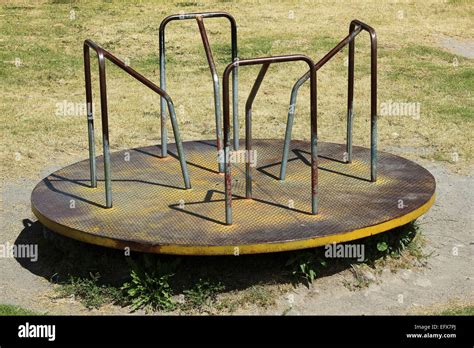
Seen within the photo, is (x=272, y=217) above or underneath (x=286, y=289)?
above

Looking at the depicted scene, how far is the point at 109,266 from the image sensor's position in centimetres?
546

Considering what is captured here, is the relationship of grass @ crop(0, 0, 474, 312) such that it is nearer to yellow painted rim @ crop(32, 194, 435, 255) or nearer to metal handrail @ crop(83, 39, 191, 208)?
yellow painted rim @ crop(32, 194, 435, 255)

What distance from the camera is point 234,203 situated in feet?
18.3

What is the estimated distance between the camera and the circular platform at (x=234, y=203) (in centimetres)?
500

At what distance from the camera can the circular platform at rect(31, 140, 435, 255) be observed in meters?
5.00

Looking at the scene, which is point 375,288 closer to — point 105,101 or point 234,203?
point 234,203

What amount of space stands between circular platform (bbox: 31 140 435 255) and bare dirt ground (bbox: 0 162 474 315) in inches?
15.3

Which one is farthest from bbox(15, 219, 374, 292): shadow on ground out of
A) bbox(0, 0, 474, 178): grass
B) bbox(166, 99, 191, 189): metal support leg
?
bbox(0, 0, 474, 178): grass

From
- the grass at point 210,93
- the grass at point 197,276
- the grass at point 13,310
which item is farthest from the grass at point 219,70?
the grass at point 13,310

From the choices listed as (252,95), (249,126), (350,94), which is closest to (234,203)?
(249,126)

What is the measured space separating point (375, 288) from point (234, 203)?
0.98 m

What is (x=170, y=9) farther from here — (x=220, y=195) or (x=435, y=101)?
(x=220, y=195)

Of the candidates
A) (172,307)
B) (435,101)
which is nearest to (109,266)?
(172,307)

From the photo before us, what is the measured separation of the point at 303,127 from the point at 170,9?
723cm
